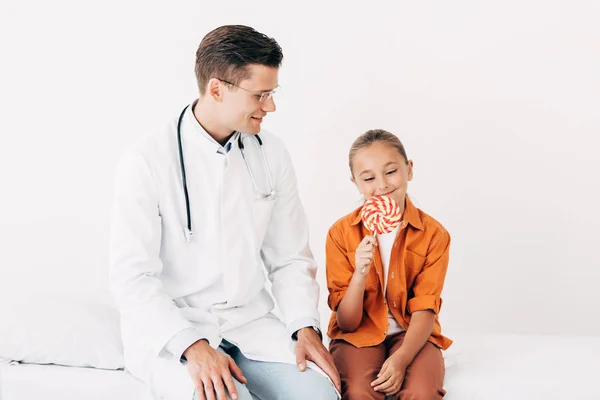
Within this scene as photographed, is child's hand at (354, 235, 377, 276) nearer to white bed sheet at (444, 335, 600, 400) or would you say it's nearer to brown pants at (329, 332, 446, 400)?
brown pants at (329, 332, 446, 400)

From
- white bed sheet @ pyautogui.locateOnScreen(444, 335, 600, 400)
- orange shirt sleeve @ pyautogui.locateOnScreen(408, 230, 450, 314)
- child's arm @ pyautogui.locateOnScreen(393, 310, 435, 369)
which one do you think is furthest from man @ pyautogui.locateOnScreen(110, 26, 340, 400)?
white bed sheet @ pyautogui.locateOnScreen(444, 335, 600, 400)

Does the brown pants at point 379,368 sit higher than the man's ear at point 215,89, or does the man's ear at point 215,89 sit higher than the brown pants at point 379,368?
the man's ear at point 215,89

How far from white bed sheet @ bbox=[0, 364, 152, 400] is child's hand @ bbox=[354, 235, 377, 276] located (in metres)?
0.83

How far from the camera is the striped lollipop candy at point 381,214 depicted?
2.76 m

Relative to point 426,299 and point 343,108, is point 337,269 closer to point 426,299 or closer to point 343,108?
point 426,299

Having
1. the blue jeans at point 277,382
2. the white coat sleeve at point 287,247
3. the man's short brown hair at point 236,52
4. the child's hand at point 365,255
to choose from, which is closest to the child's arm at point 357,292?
the child's hand at point 365,255

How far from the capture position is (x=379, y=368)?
274 centimetres

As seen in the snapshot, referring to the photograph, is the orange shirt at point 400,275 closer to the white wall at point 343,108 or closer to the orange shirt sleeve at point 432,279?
the orange shirt sleeve at point 432,279

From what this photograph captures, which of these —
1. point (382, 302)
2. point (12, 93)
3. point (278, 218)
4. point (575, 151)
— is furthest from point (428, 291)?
point (12, 93)

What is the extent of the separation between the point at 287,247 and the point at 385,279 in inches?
15.2

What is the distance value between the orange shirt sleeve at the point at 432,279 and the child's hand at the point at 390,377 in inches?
10.4

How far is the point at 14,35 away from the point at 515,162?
Result: 2.49 m

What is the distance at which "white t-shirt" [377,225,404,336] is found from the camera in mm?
2914

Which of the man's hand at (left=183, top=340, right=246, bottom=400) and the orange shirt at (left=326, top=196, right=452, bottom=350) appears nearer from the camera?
the man's hand at (left=183, top=340, right=246, bottom=400)
